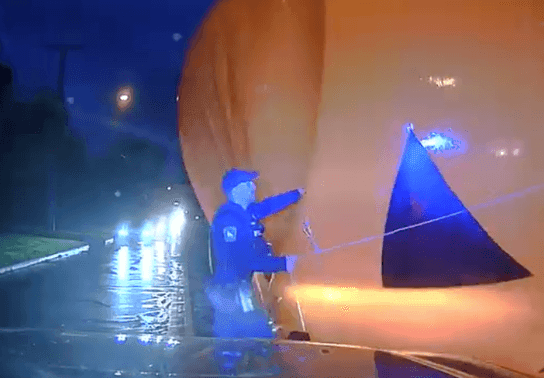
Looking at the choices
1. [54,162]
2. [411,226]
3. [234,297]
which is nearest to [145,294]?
[234,297]

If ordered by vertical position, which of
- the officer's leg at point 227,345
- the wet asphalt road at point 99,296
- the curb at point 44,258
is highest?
the curb at point 44,258

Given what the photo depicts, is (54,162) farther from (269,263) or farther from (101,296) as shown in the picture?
(269,263)

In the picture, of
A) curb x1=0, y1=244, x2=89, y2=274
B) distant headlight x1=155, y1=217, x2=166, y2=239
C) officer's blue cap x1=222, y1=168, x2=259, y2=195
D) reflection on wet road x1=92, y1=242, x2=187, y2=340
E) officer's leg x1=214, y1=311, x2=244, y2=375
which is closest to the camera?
officer's leg x1=214, y1=311, x2=244, y2=375

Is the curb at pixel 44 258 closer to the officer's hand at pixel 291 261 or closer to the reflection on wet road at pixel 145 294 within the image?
the reflection on wet road at pixel 145 294

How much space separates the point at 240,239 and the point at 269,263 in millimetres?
241

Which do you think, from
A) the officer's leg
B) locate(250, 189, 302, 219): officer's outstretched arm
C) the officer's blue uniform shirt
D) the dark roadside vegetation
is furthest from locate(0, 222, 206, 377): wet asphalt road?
the dark roadside vegetation

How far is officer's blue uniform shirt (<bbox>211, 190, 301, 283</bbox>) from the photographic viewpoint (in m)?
4.81

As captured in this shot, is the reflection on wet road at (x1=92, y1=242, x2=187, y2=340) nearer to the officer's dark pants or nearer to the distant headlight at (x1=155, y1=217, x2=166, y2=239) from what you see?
the officer's dark pants

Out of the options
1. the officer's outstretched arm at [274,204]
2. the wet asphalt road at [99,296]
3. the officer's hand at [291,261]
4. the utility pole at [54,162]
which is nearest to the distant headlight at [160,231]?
the utility pole at [54,162]

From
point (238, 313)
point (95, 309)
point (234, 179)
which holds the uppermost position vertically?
point (95, 309)

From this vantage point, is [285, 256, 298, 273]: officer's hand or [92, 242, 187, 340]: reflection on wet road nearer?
[285, 256, 298, 273]: officer's hand

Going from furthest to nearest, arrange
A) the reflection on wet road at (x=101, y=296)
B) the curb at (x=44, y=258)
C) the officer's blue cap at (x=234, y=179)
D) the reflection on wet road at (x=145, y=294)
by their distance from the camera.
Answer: the curb at (x=44, y=258) < the reflection on wet road at (x=101, y=296) < the reflection on wet road at (x=145, y=294) < the officer's blue cap at (x=234, y=179)

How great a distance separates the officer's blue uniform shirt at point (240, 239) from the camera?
481cm

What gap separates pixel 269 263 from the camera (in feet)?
15.5
